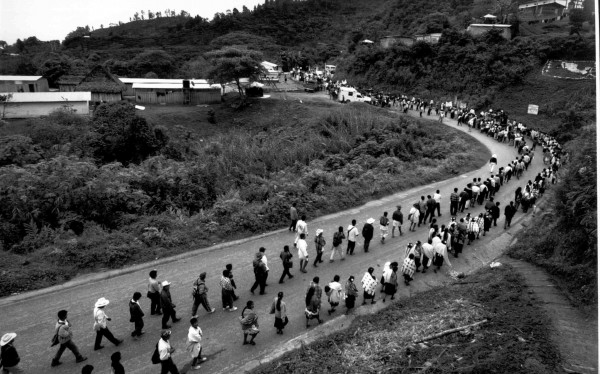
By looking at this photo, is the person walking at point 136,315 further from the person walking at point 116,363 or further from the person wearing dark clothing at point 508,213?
the person wearing dark clothing at point 508,213

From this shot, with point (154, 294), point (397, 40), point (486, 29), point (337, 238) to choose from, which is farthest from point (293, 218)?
point (397, 40)

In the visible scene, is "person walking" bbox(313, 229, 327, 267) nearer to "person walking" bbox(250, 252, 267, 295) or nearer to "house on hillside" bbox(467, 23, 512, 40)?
"person walking" bbox(250, 252, 267, 295)

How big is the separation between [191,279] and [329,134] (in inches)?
813

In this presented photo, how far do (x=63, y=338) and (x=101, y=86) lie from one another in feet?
131

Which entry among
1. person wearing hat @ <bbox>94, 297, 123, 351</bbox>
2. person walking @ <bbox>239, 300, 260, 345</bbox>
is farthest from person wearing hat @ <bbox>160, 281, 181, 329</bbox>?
person walking @ <bbox>239, 300, 260, 345</bbox>

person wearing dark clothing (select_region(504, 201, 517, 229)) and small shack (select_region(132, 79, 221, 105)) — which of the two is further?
small shack (select_region(132, 79, 221, 105))

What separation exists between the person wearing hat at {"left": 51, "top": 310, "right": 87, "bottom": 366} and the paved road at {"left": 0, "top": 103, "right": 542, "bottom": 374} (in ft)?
0.64

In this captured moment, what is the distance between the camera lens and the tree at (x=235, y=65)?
133 feet

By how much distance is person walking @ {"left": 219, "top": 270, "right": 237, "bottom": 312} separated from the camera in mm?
9992

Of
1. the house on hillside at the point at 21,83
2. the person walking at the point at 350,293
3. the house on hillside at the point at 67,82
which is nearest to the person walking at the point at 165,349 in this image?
the person walking at the point at 350,293

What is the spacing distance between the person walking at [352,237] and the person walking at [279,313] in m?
4.40

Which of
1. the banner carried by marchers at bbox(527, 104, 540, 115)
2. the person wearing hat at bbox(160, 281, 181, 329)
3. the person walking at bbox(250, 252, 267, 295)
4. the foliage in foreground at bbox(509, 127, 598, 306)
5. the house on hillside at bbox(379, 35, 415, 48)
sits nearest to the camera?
the person wearing hat at bbox(160, 281, 181, 329)

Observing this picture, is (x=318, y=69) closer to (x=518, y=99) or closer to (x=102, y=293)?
(x=518, y=99)

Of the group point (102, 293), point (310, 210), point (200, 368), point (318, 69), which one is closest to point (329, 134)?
point (310, 210)
